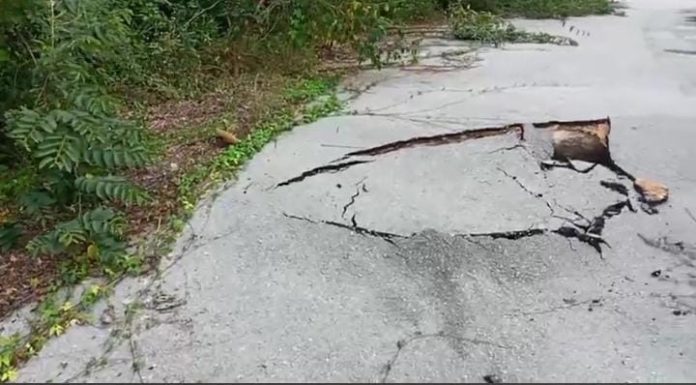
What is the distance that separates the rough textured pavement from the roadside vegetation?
0.22 m

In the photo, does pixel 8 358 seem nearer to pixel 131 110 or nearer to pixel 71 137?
pixel 71 137

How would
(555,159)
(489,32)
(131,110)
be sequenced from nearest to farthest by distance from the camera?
(555,159) → (131,110) → (489,32)

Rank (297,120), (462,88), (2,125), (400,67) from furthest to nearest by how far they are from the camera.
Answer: (400,67) < (462,88) < (297,120) < (2,125)

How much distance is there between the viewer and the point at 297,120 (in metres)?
4.16

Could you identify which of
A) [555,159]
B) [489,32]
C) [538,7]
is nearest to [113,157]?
[555,159]

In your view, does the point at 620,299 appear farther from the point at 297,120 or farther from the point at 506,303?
the point at 297,120

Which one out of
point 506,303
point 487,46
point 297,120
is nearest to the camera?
point 506,303

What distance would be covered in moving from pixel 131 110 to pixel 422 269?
261 cm

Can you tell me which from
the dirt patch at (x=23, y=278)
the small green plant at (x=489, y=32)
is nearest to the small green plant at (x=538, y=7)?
the small green plant at (x=489, y=32)

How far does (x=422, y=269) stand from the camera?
264 cm

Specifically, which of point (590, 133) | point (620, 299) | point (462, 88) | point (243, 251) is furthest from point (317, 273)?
point (462, 88)

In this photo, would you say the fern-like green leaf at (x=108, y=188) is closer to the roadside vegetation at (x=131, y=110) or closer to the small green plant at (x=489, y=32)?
the roadside vegetation at (x=131, y=110)

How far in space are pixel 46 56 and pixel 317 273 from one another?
148 cm

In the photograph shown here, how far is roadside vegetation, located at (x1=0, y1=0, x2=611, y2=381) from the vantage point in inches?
104
